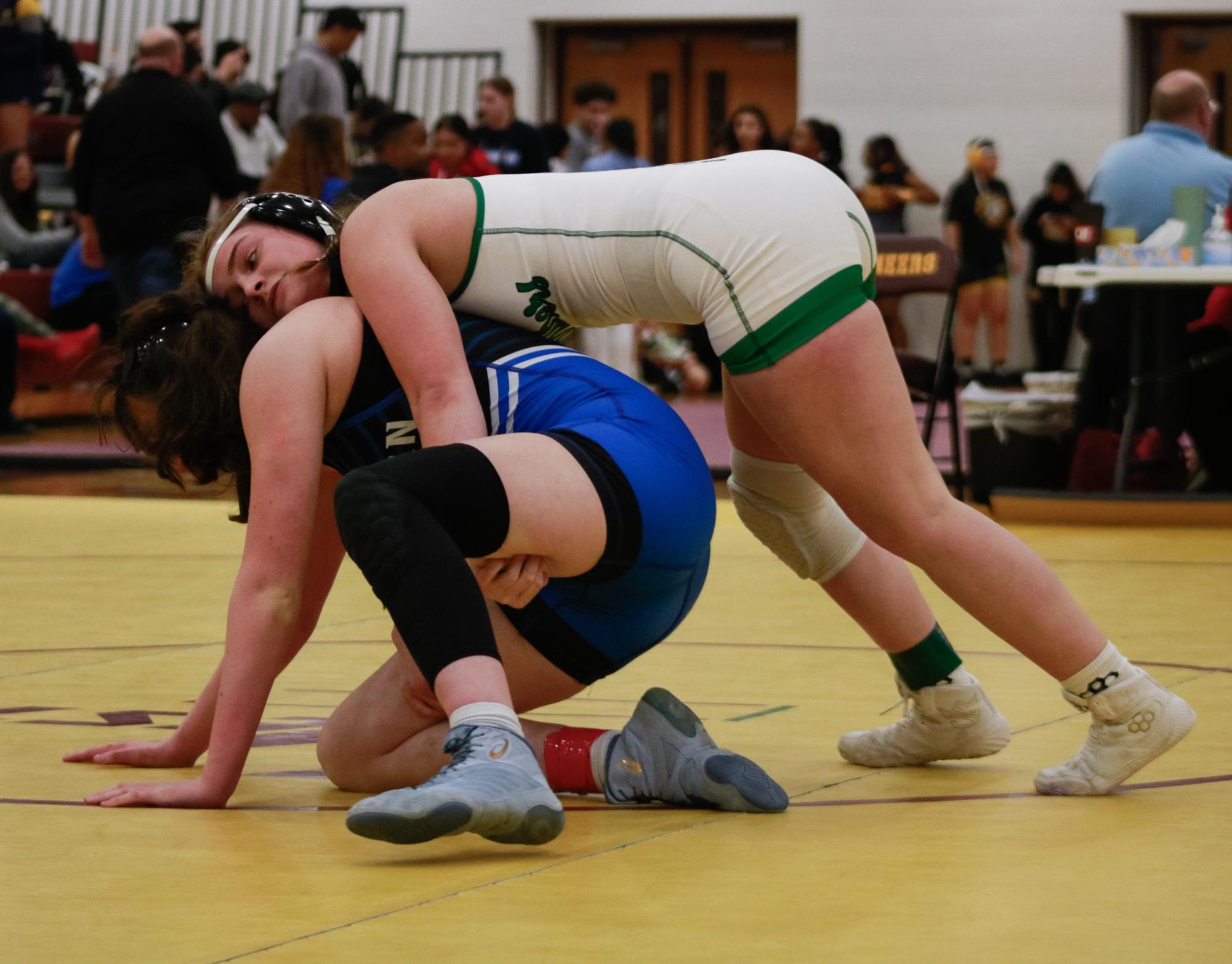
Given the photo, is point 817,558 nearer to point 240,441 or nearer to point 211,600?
point 240,441

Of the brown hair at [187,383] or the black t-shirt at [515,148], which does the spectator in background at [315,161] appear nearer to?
the black t-shirt at [515,148]

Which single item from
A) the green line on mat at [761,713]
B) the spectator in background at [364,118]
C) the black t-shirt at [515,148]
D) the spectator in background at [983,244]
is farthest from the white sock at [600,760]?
the spectator in background at [983,244]

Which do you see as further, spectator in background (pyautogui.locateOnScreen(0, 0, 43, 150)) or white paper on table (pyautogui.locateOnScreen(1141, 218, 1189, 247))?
spectator in background (pyautogui.locateOnScreen(0, 0, 43, 150))

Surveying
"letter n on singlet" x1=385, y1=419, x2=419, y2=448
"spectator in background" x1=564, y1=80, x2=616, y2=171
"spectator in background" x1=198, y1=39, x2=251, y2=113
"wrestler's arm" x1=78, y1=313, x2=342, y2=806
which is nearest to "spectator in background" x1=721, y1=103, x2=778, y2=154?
"spectator in background" x1=564, y1=80, x2=616, y2=171

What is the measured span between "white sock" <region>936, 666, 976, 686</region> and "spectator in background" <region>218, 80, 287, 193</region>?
8.37 metres

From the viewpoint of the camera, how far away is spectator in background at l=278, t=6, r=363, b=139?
918 centimetres

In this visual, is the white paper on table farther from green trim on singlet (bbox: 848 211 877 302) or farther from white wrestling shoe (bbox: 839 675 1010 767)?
green trim on singlet (bbox: 848 211 877 302)

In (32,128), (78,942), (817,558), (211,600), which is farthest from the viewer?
(32,128)

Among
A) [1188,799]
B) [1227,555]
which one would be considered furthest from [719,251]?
[1227,555]

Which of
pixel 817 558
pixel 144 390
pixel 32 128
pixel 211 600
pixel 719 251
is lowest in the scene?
pixel 211 600

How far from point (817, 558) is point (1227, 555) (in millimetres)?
3082

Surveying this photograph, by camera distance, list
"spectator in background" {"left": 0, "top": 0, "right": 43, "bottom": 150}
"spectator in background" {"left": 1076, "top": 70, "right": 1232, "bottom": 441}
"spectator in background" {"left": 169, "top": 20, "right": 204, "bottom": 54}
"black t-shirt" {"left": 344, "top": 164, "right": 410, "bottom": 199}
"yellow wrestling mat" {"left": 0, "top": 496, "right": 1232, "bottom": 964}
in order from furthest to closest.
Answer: "spectator in background" {"left": 169, "top": 20, "right": 204, "bottom": 54} < "spectator in background" {"left": 0, "top": 0, "right": 43, "bottom": 150} < "black t-shirt" {"left": 344, "top": 164, "right": 410, "bottom": 199} < "spectator in background" {"left": 1076, "top": 70, "right": 1232, "bottom": 441} < "yellow wrestling mat" {"left": 0, "top": 496, "right": 1232, "bottom": 964}

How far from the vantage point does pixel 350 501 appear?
2.12 m

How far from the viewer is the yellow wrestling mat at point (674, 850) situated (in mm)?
1777
